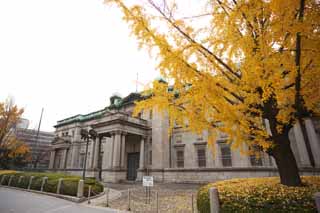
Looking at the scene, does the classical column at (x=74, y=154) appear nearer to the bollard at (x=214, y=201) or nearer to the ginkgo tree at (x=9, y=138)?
the ginkgo tree at (x=9, y=138)

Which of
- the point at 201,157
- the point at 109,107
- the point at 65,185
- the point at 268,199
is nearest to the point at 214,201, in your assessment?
the point at 268,199

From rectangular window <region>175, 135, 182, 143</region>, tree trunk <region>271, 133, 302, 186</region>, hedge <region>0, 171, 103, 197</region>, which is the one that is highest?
rectangular window <region>175, 135, 182, 143</region>

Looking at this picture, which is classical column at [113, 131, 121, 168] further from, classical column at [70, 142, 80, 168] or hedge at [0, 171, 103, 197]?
classical column at [70, 142, 80, 168]

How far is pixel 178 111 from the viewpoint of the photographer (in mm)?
6027

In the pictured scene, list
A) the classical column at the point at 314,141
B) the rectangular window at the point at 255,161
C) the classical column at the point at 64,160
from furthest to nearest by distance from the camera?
the classical column at the point at 64,160, the rectangular window at the point at 255,161, the classical column at the point at 314,141

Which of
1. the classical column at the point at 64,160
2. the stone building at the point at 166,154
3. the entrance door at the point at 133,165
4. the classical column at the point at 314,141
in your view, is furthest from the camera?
the classical column at the point at 64,160

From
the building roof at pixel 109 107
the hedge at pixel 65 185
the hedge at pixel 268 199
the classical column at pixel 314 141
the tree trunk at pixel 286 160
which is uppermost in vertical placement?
the building roof at pixel 109 107

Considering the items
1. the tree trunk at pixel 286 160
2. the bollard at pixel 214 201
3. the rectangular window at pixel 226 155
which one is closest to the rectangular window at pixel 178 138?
the rectangular window at pixel 226 155

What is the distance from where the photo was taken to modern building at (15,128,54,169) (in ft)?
153

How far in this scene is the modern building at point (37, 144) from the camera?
46.5m

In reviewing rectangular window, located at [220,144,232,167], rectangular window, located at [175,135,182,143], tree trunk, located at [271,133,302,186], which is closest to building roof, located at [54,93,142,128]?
rectangular window, located at [175,135,182,143]

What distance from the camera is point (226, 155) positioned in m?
18.1

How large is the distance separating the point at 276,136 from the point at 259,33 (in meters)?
3.37

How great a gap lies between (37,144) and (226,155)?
5538 cm
